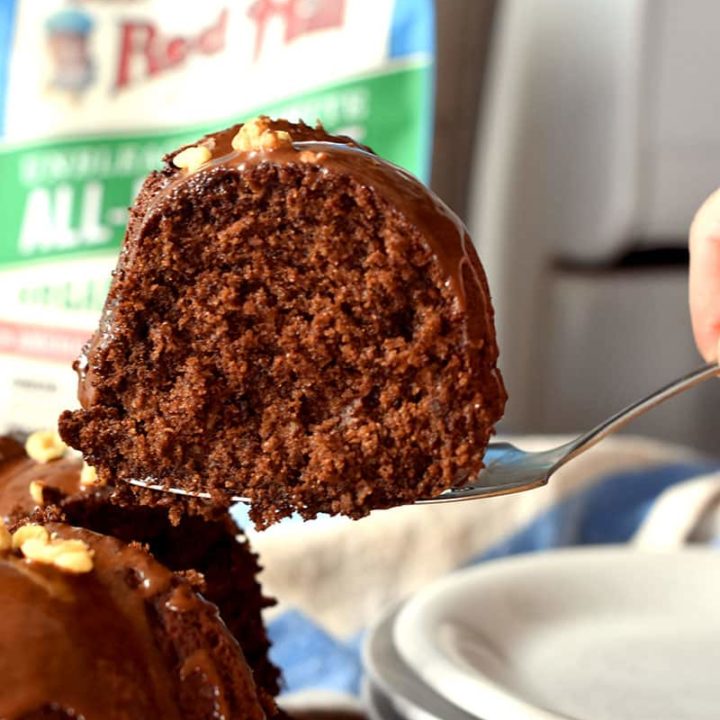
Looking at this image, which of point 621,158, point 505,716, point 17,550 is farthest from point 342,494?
point 621,158

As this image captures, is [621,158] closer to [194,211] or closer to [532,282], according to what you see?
[532,282]

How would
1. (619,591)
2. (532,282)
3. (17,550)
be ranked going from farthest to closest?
(532,282)
(619,591)
(17,550)

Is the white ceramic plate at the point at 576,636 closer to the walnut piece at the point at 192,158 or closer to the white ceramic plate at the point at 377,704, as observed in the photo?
the white ceramic plate at the point at 377,704

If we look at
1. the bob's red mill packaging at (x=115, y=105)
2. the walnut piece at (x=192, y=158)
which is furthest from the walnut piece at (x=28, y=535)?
the bob's red mill packaging at (x=115, y=105)

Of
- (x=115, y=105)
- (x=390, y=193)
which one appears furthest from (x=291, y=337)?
(x=115, y=105)

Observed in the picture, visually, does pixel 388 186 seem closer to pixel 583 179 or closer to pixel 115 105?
pixel 115 105

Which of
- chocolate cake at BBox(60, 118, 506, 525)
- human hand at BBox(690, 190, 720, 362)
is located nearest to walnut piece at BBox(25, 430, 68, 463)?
chocolate cake at BBox(60, 118, 506, 525)
